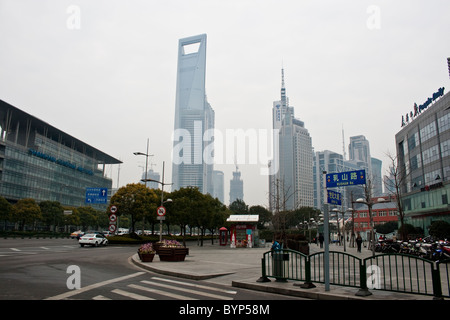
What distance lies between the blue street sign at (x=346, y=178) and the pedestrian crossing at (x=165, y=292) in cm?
437

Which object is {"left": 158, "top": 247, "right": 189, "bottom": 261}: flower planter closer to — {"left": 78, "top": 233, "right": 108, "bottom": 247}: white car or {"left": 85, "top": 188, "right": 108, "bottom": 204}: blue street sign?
{"left": 78, "top": 233, "right": 108, "bottom": 247}: white car

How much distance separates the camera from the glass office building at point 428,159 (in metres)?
45.7

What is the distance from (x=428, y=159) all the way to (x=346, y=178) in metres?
50.2

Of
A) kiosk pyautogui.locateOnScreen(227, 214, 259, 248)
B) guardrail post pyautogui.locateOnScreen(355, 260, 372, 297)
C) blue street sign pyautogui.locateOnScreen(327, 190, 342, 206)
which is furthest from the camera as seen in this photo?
kiosk pyautogui.locateOnScreen(227, 214, 259, 248)

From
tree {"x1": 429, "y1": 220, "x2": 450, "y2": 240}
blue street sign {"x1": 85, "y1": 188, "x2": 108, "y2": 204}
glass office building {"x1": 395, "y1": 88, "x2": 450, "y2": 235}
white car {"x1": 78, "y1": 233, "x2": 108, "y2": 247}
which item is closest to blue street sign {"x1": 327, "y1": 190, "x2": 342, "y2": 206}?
tree {"x1": 429, "y1": 220, "x2": 450, "y2": 240}

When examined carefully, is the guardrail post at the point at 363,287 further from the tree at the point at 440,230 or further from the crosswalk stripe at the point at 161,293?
the tree at the point at 440,230

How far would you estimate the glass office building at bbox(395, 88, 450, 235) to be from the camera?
4566 cm

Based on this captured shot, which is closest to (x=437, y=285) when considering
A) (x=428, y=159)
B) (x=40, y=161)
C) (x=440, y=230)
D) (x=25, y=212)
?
(x=440, y=230)

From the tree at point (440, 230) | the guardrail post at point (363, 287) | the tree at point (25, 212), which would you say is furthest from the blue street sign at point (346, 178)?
the tree at point (25, 212)

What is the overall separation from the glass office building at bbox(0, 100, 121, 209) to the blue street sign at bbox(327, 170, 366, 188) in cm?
8015

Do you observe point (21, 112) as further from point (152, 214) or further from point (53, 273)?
point (53, 273)
